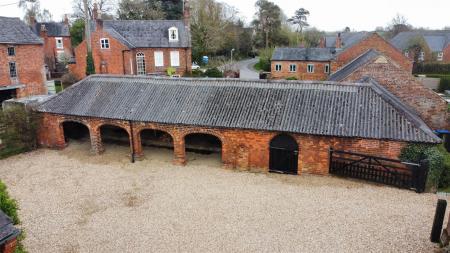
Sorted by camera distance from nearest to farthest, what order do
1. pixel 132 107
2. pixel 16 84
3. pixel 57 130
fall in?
pixel 132 107 → pixel 57 130 → pixel 16 84

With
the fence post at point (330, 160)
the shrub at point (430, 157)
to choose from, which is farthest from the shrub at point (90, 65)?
the shrub at point (430, 157)

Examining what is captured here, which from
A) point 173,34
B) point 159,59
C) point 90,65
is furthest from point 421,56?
point 90,65

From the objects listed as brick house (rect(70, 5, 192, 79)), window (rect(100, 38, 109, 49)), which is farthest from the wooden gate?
window (rect(100, 38, 109, 49))

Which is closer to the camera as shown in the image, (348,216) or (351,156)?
(348,216)

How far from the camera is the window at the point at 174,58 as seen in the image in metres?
38.2

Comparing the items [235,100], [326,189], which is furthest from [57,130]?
[326,189]

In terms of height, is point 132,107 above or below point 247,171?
above

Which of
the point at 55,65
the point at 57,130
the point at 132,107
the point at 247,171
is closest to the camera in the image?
the point at 247,171

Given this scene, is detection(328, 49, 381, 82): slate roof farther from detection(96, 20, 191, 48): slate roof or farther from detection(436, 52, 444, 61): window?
detection(436, 52, 444, 61): window

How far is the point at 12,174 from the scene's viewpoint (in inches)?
651

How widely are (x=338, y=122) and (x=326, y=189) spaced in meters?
3.14

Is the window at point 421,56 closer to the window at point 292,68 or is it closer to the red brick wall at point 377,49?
the window at point 292,68

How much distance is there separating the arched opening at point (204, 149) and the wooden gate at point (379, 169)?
6188 millimetres

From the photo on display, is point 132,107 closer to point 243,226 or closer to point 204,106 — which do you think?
point 204,106
